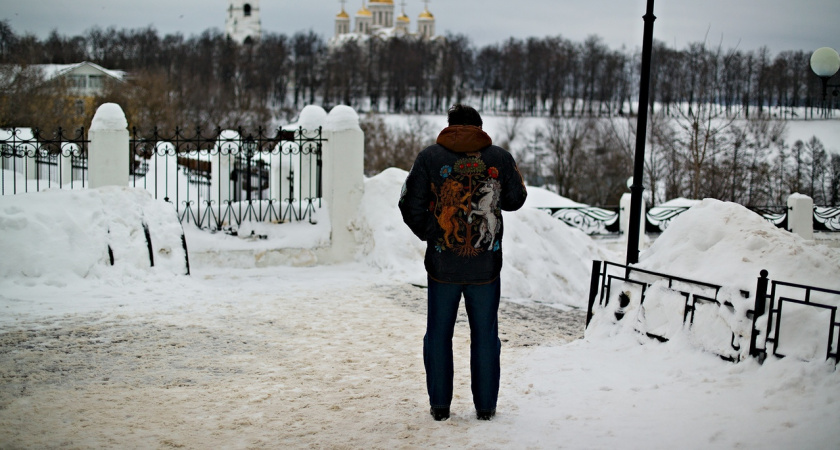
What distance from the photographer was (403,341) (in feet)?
23.7

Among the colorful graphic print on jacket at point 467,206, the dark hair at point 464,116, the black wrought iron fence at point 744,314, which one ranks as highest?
the dark hair at point 464,116

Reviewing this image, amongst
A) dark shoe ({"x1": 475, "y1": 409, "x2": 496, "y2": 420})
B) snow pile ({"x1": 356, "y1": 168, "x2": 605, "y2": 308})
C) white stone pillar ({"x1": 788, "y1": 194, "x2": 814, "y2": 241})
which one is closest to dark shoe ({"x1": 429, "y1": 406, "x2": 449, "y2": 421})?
dark shoe ({"x1": 475, "y1": 409, "x2": 496, "y2": 420})

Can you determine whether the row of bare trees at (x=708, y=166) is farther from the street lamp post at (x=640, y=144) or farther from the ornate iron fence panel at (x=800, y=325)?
the ornate iron fence panel at (x=800, y=325)

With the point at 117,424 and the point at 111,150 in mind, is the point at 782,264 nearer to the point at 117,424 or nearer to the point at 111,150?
the point at 117,424

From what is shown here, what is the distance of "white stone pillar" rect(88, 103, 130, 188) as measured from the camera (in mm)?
10578

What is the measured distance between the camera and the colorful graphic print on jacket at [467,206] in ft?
15.4

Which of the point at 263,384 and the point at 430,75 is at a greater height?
the point at 430,75

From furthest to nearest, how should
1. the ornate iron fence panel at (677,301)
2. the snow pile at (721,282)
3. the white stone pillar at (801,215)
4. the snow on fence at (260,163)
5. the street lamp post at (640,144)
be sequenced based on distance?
the white stone pillar at (801,215)
the snow on fence at (260,163)
the street lamp post at (640,144)
the ornate iron fence panel at (677,301)
the snow pile at (721,282)

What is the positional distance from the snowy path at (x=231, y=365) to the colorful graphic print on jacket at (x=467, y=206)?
1.11 m

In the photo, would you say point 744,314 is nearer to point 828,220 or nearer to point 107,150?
point 107,150

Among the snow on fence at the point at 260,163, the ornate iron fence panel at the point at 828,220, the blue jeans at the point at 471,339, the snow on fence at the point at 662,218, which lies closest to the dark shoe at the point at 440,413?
the blue jeans at the point at 471,339

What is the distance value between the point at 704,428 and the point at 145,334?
488 cm

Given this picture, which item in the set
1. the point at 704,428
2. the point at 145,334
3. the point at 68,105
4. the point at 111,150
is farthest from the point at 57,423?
the point at 68,105

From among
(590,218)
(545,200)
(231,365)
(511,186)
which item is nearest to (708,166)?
(545,200)
